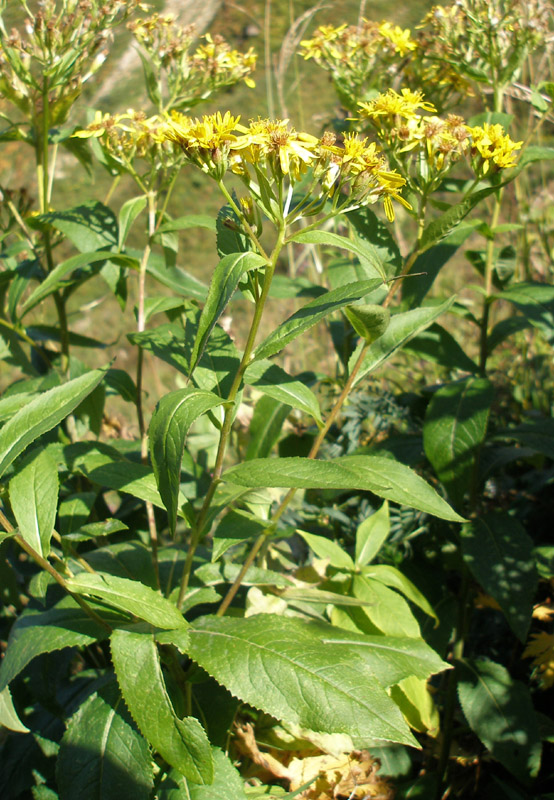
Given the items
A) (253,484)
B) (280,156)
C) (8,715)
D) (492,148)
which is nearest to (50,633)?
(8,715)

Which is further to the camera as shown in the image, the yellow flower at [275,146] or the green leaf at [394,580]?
the green leaf at [394,580]

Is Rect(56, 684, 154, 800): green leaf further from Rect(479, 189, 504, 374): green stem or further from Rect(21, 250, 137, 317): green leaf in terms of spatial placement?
Rect(479, 189, 504, 374): green stem

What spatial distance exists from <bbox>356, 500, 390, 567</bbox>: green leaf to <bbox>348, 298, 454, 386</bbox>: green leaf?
366mm

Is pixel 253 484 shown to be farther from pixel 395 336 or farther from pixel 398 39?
pixel 398 39

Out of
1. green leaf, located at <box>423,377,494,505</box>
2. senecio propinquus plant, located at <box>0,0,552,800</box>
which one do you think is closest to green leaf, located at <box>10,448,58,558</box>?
senecio propinquus plant, located at <box>0,0,552,800</box>

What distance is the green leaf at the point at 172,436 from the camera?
86 cm

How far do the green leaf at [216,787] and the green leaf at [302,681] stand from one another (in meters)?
0.22

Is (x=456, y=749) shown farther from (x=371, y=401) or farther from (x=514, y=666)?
(x=371, y=401)

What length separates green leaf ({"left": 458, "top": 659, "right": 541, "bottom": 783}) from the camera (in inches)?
54.7

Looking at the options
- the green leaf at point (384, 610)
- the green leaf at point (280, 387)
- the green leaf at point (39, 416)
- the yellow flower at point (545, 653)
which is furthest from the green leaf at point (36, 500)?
the yellow flower at point (545, 653)

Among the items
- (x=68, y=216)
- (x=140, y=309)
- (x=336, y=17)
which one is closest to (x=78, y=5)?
(x=68, y=216)

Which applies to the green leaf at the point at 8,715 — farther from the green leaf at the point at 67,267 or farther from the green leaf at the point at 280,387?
the green leaf at the point at 67,267

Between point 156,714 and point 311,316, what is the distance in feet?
2.03

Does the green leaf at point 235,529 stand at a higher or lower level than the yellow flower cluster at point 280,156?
lower
